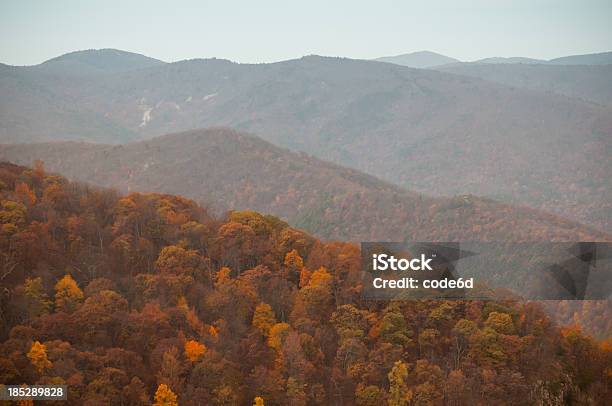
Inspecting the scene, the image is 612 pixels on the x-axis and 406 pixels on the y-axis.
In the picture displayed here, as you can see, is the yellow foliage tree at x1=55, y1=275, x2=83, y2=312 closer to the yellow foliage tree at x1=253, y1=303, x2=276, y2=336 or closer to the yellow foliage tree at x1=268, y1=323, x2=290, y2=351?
the yellow foliage tree at x1=253, y1=303, x2=276, y2=336

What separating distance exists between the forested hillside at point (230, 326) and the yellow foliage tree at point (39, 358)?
0.35 feet

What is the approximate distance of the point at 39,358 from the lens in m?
36.2

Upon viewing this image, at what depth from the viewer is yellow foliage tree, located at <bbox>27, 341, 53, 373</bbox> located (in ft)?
118

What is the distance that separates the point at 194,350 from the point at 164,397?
494 cm

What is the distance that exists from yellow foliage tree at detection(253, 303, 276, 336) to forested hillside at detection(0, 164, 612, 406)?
0.12 m

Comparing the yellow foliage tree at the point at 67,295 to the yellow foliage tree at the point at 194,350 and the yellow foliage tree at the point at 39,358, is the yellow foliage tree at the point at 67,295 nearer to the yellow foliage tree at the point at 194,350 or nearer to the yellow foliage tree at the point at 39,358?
the yellow foliage tree at the point at 39,358

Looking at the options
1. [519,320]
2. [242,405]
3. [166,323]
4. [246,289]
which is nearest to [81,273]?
[166,323]

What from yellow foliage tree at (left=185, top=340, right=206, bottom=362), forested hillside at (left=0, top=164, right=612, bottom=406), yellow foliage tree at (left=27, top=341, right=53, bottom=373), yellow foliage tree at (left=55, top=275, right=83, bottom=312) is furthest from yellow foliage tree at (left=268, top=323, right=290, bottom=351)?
yellow foliage tree at (left=27, top=341, right=53, bottom=373)

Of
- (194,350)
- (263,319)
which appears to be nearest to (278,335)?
(263,319)

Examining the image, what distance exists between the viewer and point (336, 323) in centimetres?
4872

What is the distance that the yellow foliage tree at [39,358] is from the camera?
36.0 m

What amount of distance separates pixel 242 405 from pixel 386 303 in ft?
50.3

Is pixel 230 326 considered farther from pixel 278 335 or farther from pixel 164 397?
pixel 164 397

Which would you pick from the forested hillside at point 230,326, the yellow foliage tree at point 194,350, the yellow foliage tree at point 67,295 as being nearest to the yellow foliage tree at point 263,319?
the forested hillside at point 230,326
